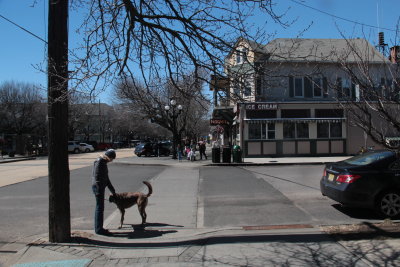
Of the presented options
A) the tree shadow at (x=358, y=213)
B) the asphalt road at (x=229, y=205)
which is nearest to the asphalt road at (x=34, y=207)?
the asphalt road at (x=229, y=205)

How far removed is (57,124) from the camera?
611 centimetres

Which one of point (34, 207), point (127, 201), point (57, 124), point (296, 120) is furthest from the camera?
point (296, 120)

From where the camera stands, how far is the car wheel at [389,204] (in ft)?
24.7

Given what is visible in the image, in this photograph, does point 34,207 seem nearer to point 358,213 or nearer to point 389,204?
point 358,213

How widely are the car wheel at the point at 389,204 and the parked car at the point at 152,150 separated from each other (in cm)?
2705

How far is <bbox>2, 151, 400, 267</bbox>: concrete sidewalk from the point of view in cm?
512

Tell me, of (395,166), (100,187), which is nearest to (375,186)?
(395,166)

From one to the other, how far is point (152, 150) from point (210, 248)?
2909 centimetres

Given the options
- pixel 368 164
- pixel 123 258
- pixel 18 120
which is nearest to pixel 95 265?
pixel 123 258

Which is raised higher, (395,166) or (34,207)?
(395,166)

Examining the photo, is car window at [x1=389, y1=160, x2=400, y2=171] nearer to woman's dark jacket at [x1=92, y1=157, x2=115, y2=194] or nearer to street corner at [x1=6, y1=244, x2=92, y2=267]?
woman's dark jacket at [x1=92, y1=157, x2=115, y2=194]

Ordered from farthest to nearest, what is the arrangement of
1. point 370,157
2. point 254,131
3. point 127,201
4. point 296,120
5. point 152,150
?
point 152,150 < point 254,131 < point 296,120 < point 370,157 < point 127,201

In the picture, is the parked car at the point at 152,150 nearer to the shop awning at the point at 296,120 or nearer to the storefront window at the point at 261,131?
the storefront window at the point at 261,131

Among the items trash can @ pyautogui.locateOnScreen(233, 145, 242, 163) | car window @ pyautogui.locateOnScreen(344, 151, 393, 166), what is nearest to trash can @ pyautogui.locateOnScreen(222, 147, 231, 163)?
trash can @ pyautogui.locateOnScreen(233, 145, 242, 163)
